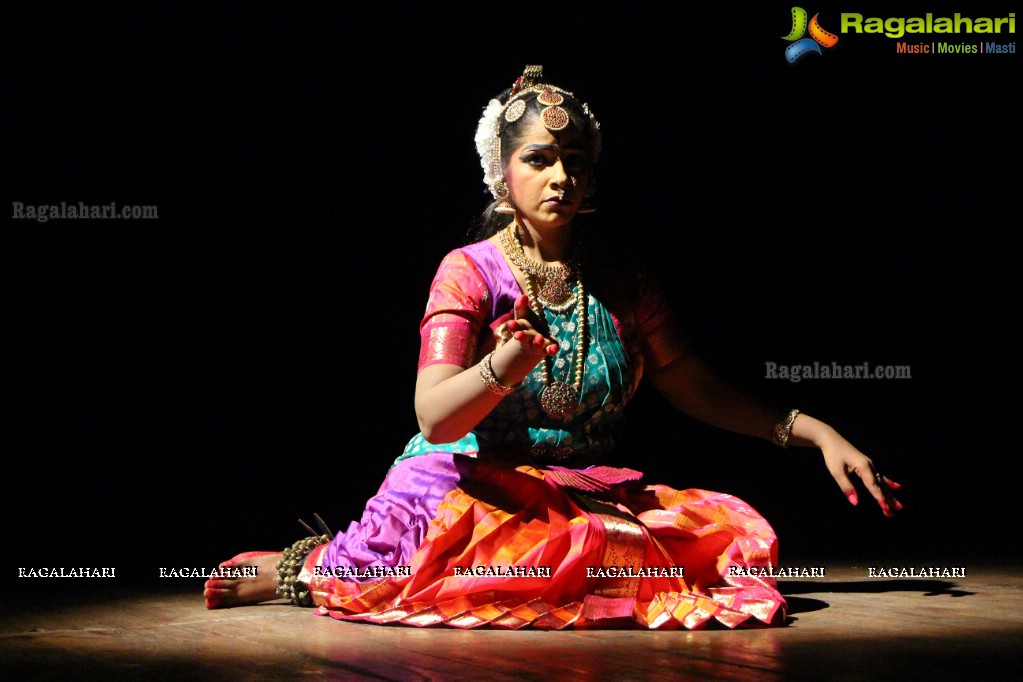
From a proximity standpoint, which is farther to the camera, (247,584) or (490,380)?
(247,584)

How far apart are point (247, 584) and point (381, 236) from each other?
1.71m

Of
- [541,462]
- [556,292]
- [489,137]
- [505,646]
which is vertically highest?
[489,137]

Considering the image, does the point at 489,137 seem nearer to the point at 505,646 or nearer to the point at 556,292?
the point at 556,292

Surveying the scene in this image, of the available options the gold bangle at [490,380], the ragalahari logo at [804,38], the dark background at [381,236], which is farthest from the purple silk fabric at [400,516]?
the ragalahari logo at [804,38]

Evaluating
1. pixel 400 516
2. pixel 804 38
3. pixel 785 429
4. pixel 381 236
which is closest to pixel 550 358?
pixel 400 516

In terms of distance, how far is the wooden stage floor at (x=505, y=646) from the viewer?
1962mm

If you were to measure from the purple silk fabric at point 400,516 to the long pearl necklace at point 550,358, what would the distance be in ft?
0.70

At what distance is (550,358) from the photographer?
279 centimetres

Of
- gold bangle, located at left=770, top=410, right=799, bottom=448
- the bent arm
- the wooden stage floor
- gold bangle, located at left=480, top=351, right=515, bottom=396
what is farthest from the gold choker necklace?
the wooden stage floor

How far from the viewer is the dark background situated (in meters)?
4.13

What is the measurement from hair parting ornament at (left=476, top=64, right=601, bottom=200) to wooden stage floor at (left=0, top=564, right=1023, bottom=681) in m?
1.03

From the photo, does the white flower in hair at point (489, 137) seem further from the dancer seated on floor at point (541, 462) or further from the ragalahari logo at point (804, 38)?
the ragalahari logo at point (804, 38)

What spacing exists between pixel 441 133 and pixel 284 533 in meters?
1.38

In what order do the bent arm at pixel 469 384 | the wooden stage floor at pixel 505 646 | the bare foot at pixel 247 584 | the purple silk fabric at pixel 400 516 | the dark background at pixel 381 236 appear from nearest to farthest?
the wooden stage floor at pixel 505 646, the bent arm at pixel 469 384, the purple silk fabric at pixel 400 516, the bare foot at pixel 247 584, the dark background at pixel 381 236
